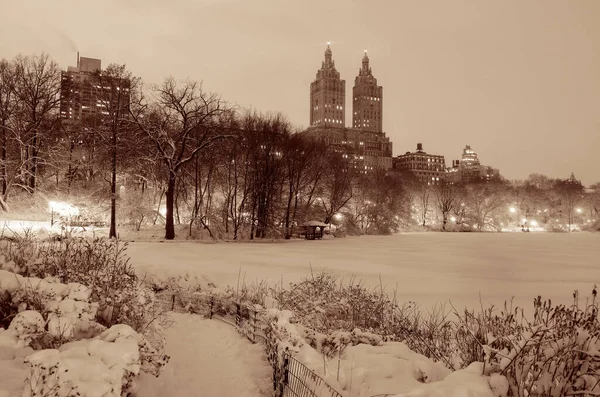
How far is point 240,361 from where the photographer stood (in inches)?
305

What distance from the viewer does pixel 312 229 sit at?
148ft

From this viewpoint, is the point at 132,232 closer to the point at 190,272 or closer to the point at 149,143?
the point at 149,143

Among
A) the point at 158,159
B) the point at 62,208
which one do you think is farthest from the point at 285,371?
the point at 62,208

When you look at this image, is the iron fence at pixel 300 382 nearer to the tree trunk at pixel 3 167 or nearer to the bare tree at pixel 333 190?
the tree trunk at pixel 3 167

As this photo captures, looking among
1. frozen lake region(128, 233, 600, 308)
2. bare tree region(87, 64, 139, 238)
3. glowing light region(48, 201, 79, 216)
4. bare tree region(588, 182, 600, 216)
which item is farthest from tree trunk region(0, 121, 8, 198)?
bare tree region(588, 182, 600, 216)

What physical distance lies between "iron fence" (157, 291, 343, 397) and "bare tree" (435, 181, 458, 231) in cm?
8006

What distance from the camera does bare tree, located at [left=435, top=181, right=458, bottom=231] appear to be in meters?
87.2

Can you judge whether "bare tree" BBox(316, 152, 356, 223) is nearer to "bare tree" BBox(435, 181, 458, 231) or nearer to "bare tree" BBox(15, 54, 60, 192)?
"bare tree" BBox(15, 54, 60, 192)

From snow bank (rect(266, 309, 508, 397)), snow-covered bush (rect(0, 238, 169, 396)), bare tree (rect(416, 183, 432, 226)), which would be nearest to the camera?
snow-covered bush (rect(0, 238, 169, 396))

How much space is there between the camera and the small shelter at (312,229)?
44.2 metres

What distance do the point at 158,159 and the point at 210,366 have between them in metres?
31.6

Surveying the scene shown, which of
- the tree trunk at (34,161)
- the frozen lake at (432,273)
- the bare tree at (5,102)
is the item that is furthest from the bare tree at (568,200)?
the bare tree at (5,102)

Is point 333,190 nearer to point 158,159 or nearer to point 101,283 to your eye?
point 158,159

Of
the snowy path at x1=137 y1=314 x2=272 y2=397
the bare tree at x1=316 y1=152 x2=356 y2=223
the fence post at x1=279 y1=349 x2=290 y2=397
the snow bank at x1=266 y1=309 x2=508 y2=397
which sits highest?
the bare tree at x1=316 y1=152 x2=356 y2=223
